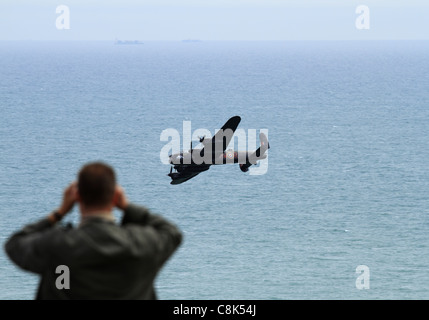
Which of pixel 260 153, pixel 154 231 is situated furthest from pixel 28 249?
pixel 260 153

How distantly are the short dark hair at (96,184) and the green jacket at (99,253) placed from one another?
0.17 m

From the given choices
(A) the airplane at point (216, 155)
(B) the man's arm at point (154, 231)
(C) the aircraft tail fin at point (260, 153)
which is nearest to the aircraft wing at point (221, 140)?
(A) the airplane at point (216, 155)

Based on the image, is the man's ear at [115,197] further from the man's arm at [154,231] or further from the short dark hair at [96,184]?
the man's arm at [154,231]

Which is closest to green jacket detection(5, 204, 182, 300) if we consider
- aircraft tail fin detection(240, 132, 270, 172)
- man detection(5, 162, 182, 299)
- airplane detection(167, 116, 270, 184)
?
man detection(5, 162, 182, 299)

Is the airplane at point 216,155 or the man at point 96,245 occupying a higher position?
the man at point 96,245

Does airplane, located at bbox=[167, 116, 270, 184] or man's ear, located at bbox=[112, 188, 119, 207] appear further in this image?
airplane, located at bbox=[167, 116, 270, 184]

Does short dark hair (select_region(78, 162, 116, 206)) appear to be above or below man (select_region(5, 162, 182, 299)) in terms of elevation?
above

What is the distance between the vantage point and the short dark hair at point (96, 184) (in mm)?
→ 7715

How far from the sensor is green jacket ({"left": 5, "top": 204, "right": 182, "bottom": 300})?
7793mm

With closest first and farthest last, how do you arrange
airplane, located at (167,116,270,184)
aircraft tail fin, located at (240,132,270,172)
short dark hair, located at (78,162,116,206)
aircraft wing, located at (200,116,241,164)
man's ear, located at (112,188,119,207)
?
short dark hair, located at (78,162,116,206) → man's ear, located at (112,188,119,207) → airplane, located at (167,116,270,184) → aircraft tail fin, located at (240,132,270,172) → aircraft wing, located at (200,116,241,164)

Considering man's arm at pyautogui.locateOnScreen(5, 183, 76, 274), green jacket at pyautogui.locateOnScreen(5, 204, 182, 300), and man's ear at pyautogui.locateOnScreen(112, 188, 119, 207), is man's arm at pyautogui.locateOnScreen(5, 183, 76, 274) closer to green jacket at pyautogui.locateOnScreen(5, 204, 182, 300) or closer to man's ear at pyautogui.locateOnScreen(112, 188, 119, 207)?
green jacket at pyautogui.locateOnScreen(5, 204, 182, 300)

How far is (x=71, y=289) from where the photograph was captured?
8164 mm
